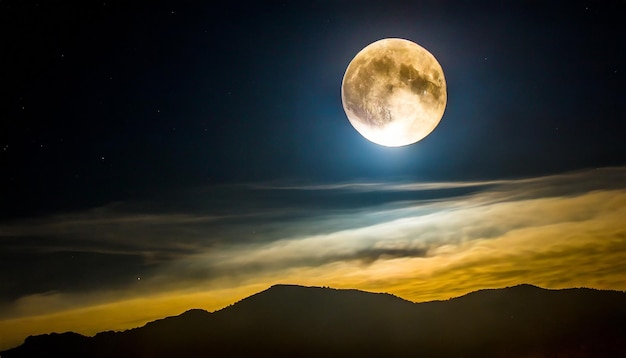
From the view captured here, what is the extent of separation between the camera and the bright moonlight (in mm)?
3900

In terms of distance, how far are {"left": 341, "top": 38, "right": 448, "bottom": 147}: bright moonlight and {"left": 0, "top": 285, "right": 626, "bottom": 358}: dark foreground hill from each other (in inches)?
84.6

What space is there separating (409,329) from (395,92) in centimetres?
428

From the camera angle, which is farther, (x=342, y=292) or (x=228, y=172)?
(x=342, y=292)

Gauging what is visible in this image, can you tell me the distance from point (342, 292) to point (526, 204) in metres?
2.26

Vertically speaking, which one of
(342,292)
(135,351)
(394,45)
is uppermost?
(394,45)

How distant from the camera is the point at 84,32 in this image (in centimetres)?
462

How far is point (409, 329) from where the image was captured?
23.4ft

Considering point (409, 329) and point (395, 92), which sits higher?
point (395, 92)

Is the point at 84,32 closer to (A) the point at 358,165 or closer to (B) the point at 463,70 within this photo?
(A) the point at 358,165

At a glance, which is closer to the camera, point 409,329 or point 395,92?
point 395,92

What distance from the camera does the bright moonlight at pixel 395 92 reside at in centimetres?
390

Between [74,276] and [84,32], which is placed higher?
[84,32]

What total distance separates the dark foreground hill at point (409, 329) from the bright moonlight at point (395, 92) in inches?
84.6

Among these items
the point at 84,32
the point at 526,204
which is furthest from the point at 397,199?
the point at 84,32
